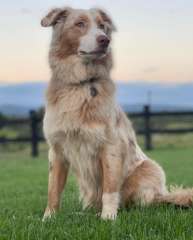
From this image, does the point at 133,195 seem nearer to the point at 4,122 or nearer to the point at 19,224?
the point at 19,224

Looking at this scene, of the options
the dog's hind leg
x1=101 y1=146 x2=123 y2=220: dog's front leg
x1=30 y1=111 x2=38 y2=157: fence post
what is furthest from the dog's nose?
x1=30 y1=111 x2=38 y2=157: fence post

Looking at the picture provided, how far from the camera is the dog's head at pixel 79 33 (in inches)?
241

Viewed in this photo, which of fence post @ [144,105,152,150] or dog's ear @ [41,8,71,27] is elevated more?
dog's ear @ [41,8,71,27]

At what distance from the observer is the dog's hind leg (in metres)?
6.58

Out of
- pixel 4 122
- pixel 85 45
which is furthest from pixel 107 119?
pixel 4 122

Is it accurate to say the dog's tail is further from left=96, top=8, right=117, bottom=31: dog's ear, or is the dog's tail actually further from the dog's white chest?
left=96, top=8, right=117, bottom=31: dog's ear

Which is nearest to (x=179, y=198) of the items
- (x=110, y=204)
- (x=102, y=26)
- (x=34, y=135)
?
(x=110, y=204)

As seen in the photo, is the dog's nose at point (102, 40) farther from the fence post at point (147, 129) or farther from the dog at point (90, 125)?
the fence post at point (147, 129)

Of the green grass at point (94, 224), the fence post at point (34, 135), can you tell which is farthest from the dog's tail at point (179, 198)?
the fence post at point (34, 135)

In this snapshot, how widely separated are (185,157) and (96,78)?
13592mm

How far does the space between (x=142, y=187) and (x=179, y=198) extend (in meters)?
0.45

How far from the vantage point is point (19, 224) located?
521 cm

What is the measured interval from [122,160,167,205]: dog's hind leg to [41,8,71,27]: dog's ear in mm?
1962

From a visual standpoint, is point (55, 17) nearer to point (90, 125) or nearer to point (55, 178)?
point (90, 125)
